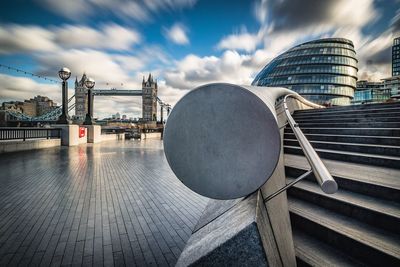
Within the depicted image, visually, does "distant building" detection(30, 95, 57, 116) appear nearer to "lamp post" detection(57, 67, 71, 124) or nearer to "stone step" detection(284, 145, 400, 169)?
"lamp post" detection(57, 67, 71, 124)

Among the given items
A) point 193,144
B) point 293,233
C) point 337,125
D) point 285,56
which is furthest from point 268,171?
point 285,56

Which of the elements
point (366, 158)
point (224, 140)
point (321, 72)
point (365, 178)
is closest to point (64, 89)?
point (224, 140)

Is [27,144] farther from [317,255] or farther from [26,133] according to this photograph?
[317,255]

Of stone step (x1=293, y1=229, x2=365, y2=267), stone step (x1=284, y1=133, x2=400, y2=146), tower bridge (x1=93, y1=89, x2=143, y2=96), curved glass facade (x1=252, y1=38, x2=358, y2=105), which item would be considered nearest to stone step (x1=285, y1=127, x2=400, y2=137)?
stone step (x1=284, y1=133, x2=400, y2=146)

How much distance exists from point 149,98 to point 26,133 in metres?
110

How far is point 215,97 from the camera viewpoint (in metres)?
2.10

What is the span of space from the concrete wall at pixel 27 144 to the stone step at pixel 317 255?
1468cm

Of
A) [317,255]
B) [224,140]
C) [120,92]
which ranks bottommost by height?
[317,255]

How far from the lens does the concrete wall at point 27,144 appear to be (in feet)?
38.8

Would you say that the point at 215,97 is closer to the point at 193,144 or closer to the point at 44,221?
the point at 193,144

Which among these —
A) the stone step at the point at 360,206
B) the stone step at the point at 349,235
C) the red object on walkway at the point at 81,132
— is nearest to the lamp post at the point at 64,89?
the red object on walkway at the point at 81,132

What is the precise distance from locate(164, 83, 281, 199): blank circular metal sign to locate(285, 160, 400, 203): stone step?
6.23 feet

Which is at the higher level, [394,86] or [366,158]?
[394,86]

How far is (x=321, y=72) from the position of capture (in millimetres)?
45000
